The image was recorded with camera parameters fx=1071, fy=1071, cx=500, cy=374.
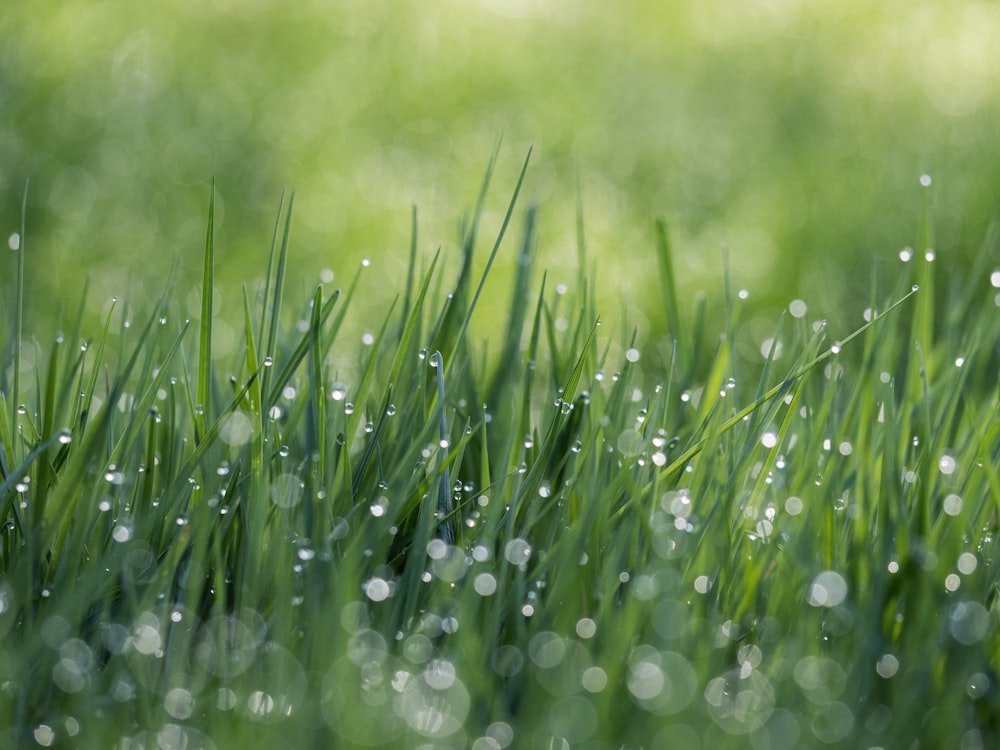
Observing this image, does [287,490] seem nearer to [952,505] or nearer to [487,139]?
[952,505]

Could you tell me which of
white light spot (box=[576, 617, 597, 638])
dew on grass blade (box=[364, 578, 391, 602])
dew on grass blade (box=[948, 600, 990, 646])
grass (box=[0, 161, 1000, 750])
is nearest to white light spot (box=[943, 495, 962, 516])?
grass (box=[0, 161, 1000, 750])

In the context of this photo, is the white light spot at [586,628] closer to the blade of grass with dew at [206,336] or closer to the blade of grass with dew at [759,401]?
the blade of grass with dew at [759,401]

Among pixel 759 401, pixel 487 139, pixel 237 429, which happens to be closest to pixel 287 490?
pixel 237 429

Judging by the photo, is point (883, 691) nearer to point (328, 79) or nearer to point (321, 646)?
point (321, 646)

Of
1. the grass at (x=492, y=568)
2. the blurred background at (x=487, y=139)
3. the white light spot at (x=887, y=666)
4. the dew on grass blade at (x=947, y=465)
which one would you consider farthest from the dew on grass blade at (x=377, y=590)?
the blurred background at (x=487, y=139)

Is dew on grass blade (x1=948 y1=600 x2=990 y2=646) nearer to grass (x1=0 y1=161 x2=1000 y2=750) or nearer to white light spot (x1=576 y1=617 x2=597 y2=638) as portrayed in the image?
grass (x1=0 y1=161 x2=1000 y2=750)

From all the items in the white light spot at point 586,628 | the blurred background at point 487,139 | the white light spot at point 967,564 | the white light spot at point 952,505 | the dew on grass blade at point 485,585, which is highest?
the blurred background at point 487,139

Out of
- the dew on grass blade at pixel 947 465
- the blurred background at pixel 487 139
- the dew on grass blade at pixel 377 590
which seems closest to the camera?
the dew on grass blade at pixel 377 590
